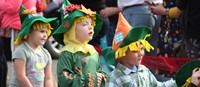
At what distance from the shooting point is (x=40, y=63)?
7125 millimetres

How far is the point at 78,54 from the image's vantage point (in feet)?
22.5

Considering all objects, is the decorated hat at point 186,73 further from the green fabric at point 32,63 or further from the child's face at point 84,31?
the green fabric at point 32,63

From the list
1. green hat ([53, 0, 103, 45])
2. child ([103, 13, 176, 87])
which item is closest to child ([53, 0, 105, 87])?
green hat ([53, 0, 103, 45])

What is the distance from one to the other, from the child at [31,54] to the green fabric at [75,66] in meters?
0.37

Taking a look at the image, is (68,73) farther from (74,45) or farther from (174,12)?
(174,12)

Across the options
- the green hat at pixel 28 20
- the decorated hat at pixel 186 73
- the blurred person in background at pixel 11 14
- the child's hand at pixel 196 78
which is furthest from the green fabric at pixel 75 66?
the blurred person in background at pixel 11 14

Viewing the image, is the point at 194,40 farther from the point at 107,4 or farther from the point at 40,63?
the point at 107,4

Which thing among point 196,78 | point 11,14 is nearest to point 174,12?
point 196,78

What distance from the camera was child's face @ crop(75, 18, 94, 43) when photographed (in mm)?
6867

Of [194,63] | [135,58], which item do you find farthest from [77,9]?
[194,63]

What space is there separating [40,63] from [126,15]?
146 cm

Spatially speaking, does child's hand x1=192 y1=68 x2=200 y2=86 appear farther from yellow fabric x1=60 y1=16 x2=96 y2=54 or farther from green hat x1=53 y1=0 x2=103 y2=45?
green hat x1=53 y1=0 x2=103 y2=45

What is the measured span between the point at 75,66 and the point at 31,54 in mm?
533

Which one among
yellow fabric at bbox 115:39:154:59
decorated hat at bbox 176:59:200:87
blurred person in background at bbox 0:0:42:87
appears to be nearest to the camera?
decorated hat at bbox 176:59:200:87
